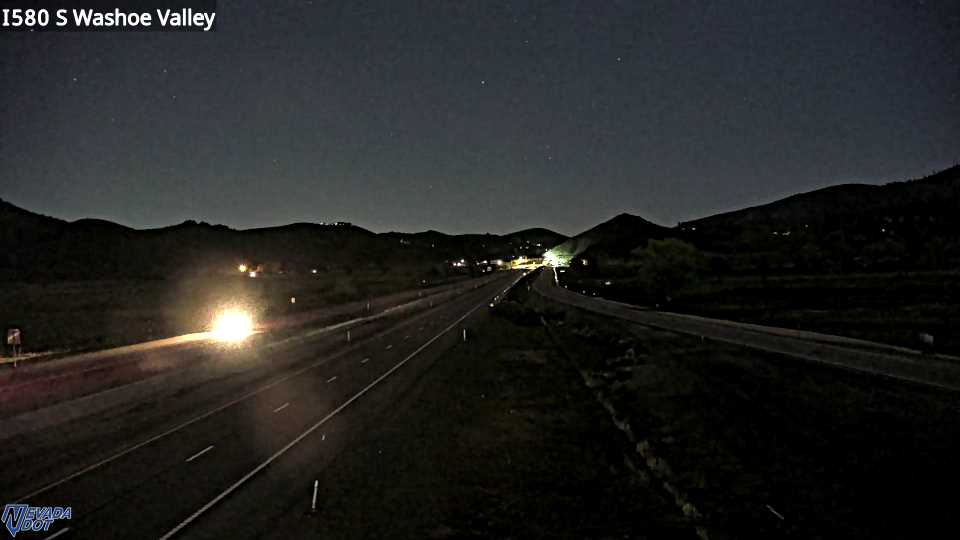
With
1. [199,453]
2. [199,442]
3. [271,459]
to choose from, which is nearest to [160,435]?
[199,442]

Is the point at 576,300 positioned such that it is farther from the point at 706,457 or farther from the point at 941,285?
the point at 706,457

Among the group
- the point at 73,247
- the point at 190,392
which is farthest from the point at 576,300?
the point at 73,247

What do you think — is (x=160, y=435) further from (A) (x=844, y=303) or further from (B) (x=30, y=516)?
(A) (x=844, y=303)

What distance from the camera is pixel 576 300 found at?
276ft

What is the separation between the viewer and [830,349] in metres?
33.9

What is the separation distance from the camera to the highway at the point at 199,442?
13.5m

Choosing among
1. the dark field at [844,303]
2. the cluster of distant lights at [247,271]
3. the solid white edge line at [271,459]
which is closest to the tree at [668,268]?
the dark field at [844,303]

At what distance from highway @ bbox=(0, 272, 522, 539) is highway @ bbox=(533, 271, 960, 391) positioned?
17.0m

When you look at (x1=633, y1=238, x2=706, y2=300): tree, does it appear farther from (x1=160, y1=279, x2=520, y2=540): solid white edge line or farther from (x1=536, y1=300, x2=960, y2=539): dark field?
(x1=160, y1=279, x2=520, y2=540): solid white edge line

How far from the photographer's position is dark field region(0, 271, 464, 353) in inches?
2003

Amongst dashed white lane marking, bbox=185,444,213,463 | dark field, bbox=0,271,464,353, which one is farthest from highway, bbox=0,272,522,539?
dark field, bbox=0,271,464,353

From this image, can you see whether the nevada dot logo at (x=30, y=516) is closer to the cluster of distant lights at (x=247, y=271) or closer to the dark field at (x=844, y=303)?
the dark field at (x=844, y=303)

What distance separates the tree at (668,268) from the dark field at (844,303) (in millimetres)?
1890

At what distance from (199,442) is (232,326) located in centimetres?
4052
